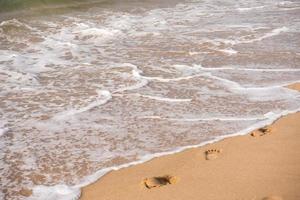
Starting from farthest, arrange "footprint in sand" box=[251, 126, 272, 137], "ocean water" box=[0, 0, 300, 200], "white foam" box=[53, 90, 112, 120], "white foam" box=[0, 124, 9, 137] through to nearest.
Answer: "white foam" box=[53, 90, 112, 120], "white foam" box=[0, 124, 9, 137], "footprint in sand" box=[251, 126, 272, 137], "ocean water" box=[0, 0, 300, 200]

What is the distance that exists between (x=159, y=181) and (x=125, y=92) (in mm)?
2952

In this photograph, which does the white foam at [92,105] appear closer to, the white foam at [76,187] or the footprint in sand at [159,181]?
the white foam at [76,187]

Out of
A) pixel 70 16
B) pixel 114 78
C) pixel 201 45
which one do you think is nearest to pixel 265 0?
pixel 70 16

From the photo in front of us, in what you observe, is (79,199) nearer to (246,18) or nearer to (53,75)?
(53,75)

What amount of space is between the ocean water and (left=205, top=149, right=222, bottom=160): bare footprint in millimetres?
247

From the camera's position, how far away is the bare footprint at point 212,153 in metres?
4.62

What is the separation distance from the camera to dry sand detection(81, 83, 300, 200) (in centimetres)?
385

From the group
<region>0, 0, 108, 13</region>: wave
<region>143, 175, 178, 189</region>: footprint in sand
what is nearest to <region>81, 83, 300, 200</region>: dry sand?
<region>143, 175, 178, 189</region>: footprint in sand

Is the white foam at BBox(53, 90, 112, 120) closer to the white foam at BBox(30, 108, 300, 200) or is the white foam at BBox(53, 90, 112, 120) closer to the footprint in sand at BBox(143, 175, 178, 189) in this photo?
the white foam at BBox(30, 108, 300, 200)

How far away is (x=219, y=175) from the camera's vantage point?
4.17 meters

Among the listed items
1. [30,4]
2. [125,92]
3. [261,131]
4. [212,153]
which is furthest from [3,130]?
[30,4]

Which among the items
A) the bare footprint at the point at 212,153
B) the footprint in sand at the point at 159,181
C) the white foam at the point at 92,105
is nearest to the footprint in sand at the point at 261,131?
the bare footprint at the point at 212,153

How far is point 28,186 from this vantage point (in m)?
4.24

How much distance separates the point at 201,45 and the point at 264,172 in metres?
6.49
